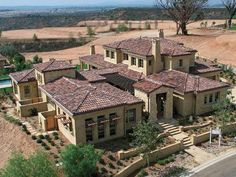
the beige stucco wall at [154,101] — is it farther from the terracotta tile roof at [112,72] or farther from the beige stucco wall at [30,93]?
the beige stucco wall at [30,93]

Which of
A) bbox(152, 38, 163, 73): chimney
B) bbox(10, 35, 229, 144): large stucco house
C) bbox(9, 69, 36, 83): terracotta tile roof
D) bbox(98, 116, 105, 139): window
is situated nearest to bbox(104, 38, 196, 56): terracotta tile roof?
bbox(10, 35, 229, 144): large stucco house

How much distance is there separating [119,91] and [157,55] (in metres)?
9.28

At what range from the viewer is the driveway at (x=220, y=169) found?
3084 cm

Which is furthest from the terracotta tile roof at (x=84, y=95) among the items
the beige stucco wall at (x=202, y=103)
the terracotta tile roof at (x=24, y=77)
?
the beige stucco wall at (x=202, y=103)

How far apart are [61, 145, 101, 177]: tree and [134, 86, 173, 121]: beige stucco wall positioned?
1211 centimetres

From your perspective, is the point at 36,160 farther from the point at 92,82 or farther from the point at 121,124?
Result: the point at 92,82

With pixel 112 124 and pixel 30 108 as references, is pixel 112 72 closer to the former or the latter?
pixel 30 108

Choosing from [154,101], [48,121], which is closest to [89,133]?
[48,121]

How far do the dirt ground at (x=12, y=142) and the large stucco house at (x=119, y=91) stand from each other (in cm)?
267

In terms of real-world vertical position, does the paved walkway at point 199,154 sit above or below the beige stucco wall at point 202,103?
below

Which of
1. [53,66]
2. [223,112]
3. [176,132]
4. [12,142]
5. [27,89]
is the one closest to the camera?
[176,132]

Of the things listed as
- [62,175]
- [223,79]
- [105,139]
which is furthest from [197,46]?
[62,175]

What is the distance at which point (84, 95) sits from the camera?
36.2m

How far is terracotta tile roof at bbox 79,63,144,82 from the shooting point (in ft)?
146
